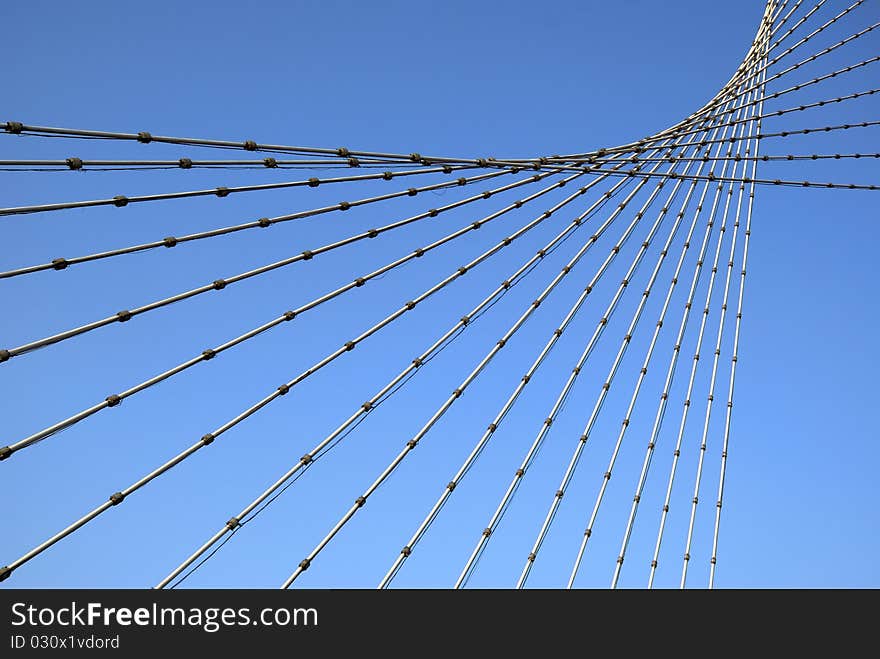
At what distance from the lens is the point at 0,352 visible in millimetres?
8320

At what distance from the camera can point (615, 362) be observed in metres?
14.6

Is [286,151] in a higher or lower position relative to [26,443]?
higher

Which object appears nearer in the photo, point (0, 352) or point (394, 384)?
point (0, 352)
